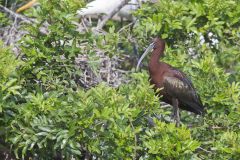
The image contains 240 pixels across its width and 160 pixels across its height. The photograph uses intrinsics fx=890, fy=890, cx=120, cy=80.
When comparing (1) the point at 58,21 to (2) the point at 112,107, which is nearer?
(2) the point at 112,107

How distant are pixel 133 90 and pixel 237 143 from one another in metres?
0.88

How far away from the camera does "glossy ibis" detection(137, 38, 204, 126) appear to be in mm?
7945

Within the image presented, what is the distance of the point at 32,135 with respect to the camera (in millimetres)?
6609

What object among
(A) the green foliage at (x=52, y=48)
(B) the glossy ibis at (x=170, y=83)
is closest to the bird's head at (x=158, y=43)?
(B) the glossy ibis at (x=170, y=83)

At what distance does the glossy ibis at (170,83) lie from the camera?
313 inches

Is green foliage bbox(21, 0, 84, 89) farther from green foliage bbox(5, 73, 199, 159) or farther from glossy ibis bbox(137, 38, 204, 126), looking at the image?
glossy ibis bbox(137, 38, 204, 126)

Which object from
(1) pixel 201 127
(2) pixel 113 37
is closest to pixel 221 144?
(1) pixel 201 127

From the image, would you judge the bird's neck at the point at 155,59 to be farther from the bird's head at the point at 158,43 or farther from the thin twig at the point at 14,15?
the thin twig at the point at 14,15

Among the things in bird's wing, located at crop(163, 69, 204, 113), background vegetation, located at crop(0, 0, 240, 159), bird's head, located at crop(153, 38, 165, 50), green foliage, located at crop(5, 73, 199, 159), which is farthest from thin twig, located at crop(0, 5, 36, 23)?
green foliage, located at crop(5, 73, 199, 159)

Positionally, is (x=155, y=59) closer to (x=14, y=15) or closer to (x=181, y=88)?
(x=181, y=88)

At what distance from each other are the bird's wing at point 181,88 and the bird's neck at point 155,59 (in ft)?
0.44

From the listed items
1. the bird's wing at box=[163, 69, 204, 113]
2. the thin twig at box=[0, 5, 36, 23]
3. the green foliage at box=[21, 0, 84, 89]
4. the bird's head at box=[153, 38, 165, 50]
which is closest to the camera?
the green foliage at box=[21, 0, 84, 89]

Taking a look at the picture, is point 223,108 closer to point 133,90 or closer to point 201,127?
point 201,127

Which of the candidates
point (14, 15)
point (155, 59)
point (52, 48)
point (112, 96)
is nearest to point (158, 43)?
point (155, 59)
